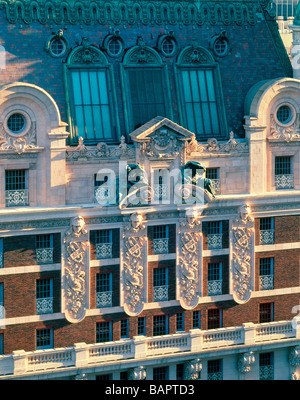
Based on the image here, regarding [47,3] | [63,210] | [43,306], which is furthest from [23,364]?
[47,3]

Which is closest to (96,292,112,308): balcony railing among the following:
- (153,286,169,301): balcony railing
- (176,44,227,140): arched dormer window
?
(153,286,169,301): balcony railing

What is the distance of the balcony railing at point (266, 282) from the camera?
10606 centimetres

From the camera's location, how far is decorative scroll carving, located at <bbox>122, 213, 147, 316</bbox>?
331 ft

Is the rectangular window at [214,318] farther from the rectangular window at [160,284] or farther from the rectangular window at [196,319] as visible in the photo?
the rectangular window at [160,284]

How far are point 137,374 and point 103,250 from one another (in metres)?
9.38

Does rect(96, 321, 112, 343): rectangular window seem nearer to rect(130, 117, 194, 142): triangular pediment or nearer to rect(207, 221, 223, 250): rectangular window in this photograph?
rect(207, 221, 223, 250): rectangular window

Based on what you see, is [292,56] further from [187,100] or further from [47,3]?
[47,3]

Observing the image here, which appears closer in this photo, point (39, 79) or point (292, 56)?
point (39, 79)

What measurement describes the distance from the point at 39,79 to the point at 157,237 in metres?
14.3

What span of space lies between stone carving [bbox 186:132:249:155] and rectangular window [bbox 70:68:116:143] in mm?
5866

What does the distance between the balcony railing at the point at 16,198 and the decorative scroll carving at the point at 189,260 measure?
11976 mm

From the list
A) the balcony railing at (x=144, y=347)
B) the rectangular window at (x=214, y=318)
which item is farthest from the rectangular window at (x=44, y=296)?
the rectangular window at (x=214, y=318)

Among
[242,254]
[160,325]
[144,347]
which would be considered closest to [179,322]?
[160,325]

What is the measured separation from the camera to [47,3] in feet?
329
